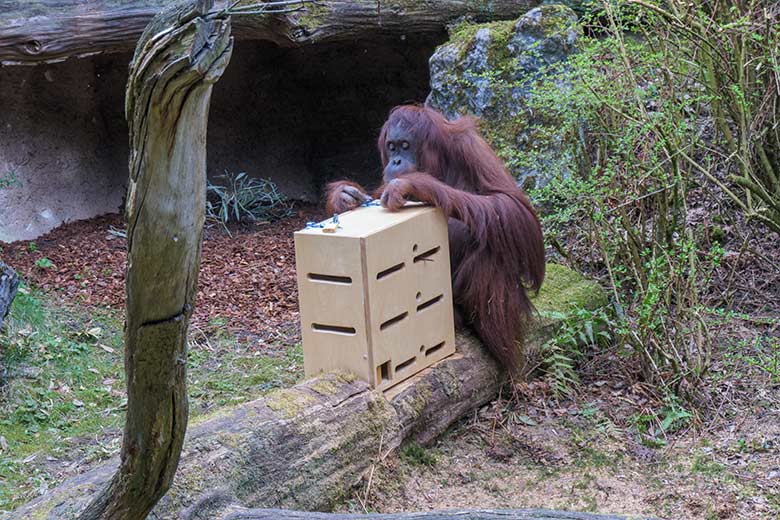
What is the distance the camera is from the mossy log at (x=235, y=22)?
5285 millimetres

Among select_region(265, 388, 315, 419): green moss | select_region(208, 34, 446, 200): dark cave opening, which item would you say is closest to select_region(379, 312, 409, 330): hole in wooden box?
select_region(265, 388, 315, 419): green moss

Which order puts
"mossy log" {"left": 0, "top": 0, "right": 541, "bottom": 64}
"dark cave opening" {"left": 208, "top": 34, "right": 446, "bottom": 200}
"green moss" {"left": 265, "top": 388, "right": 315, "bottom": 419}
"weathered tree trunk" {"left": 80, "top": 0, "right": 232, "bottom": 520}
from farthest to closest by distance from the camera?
"dark cave opening" {"left": 208, "top": 34, "right": 446, "bottom": 200} → "mossy log" {"left": 0, "top": 0, "right": 541, "bottom": 64} → "green moss" {"left": 265, "top": 388, "right": 315, "bottom": 419} → "weathered tree trunk" {"left": 80, "top": 0, "right": 232, "bottom": 520}

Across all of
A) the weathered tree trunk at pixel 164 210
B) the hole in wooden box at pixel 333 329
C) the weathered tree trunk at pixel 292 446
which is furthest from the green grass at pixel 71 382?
the weathered tree trunk at pixel 164 210

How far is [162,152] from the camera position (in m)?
1.45

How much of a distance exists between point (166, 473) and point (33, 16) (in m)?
4.24

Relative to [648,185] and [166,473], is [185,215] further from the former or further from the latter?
[648,185]

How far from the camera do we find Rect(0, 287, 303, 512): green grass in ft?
11.6

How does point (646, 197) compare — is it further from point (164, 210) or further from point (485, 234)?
point (164, 210)

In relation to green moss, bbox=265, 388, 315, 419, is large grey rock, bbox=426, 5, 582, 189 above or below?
above

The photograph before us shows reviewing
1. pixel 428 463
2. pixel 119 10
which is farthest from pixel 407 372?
pixel 119 10

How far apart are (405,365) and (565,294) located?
1.30 metres

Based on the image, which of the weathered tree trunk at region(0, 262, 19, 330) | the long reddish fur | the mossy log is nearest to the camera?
the long reddish fur

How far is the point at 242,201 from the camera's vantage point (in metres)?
6.90

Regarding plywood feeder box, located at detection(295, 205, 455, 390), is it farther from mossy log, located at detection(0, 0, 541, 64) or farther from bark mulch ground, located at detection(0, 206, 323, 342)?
mossy log, located at detection(0, 0, 541, 64)
